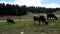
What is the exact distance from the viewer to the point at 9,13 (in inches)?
4168

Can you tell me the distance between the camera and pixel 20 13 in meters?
104

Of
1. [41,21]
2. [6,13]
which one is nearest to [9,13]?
[6,13]

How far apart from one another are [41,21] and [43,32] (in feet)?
32.9

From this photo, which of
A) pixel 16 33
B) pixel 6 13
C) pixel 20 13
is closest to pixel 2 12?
pixel 6 13

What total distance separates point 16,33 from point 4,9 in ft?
272

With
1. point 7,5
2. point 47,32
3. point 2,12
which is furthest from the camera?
point 7,5

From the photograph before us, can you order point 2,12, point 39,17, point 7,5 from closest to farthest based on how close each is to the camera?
1. point 39,17
2. point 2,12
3. point 7,5

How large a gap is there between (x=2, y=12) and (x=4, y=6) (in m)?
7.36

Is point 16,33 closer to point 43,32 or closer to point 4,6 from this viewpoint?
point 43,32

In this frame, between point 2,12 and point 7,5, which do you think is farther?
point 7,5

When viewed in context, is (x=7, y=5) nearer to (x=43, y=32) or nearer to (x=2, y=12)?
(x=2, y=12)

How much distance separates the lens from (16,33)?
25.2 m

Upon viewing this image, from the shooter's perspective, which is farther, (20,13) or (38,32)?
(20,13)

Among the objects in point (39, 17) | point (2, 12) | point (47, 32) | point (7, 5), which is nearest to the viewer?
point (47, 32)
